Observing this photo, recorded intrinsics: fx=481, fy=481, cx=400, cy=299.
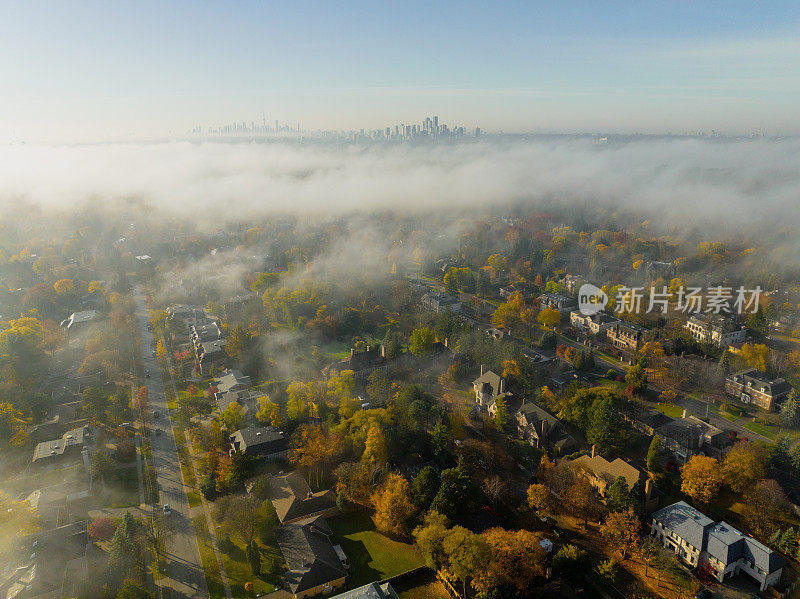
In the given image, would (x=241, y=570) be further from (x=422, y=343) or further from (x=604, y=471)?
(x=422, y=343)

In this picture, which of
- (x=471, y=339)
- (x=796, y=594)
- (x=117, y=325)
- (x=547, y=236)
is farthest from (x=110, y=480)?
(x=547, y=236)

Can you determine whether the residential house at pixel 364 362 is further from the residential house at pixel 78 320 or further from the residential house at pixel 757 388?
the residential house at pixel 78 320

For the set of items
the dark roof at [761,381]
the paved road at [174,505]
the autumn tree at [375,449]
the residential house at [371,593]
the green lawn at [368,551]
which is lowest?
the paved road at [174,505]

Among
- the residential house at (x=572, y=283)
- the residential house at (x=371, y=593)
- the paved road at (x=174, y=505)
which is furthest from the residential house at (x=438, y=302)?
the residential house at (x=371, y=593)

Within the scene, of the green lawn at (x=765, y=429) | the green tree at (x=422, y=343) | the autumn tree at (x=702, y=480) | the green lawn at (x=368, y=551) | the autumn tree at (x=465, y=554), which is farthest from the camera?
the green tree at (x=422, y=343)

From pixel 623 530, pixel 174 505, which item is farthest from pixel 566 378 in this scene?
pixel 174 505

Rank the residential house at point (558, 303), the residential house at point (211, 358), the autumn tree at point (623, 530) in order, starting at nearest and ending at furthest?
the autumn tree at point (623, 530), the residential house at point (211, 358), the residential house at point (558, 303)
